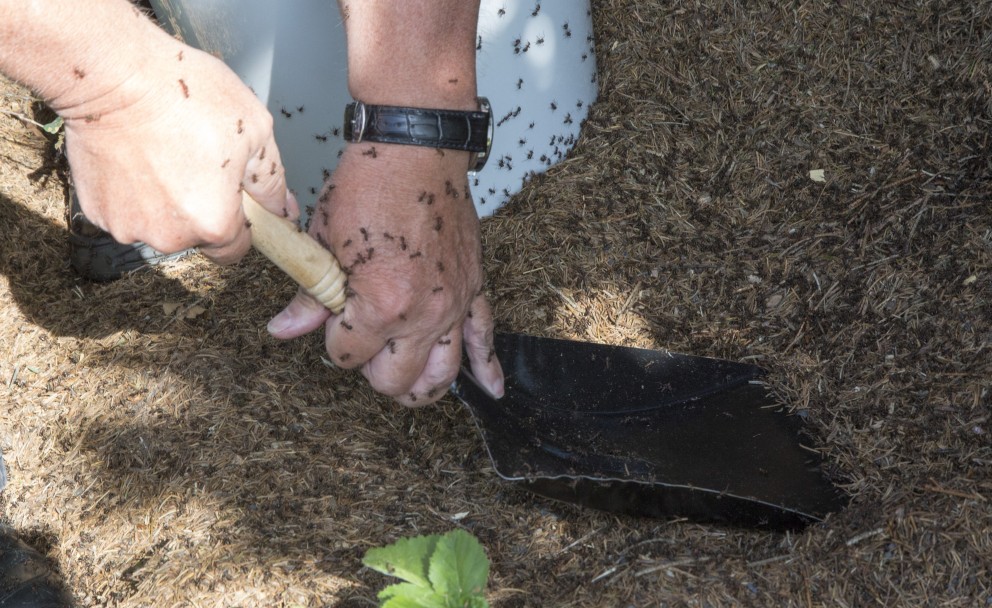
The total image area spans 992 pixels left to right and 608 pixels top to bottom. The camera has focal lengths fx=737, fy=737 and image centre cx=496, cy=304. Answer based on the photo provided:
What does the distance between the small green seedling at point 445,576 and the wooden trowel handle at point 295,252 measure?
815mm

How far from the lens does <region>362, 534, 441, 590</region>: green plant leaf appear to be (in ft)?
5.71

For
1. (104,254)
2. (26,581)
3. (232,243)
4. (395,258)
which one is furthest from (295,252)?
(104,254)

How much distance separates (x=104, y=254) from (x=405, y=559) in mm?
2379

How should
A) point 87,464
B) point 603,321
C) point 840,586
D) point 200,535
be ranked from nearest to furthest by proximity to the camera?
point 840,586 < point 200,535 < point 87,464 < point 603,321

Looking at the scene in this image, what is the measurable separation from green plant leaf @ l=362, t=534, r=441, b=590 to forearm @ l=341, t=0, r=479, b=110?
4.23 feet

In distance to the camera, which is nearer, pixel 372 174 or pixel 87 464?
pixel 372 174

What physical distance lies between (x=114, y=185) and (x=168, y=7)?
49.2 inches

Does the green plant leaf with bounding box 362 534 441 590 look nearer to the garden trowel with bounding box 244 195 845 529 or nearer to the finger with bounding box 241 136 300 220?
the garden trowel with bounding box 244 195 845 529

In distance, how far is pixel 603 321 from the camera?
9.88ft

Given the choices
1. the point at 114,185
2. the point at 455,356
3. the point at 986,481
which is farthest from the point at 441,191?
the point at 986,481

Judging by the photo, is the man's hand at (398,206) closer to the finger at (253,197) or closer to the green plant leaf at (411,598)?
the finger at (253,197)

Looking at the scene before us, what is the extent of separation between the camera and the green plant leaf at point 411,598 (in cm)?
166

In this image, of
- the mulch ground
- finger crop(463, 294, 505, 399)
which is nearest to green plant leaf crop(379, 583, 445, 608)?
the mulch ground

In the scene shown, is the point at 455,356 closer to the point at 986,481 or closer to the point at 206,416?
the point at 206,416
